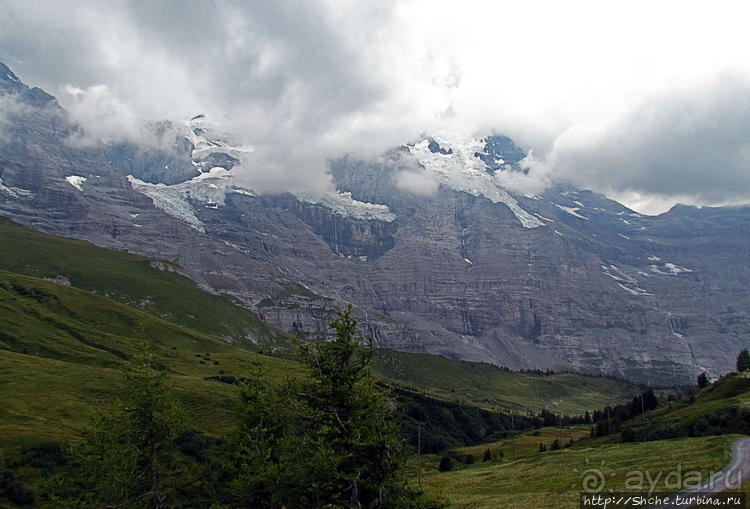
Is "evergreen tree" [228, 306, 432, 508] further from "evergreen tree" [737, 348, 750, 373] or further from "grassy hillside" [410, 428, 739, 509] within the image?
"evergreen tree" [737, 348, 750, 373]

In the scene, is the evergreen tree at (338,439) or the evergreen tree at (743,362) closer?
the evergreen tree at (338,439)

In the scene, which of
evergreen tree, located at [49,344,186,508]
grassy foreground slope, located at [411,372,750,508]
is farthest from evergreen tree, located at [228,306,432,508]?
evergreen tree, located at [49,344,186,508]

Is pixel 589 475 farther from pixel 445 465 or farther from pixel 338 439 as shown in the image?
pixel 445 465

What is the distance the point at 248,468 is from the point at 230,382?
16409cm

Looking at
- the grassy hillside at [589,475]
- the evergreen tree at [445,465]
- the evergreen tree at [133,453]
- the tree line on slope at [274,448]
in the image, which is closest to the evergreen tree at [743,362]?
the evergreen tree at [445,465]

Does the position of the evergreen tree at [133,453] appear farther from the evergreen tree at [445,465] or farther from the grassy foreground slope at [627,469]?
the evergreen tree at [445,465]

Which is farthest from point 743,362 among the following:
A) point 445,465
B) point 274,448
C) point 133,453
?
point 133,453

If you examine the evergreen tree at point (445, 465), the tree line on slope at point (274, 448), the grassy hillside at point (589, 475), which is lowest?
the evergreen tree at point (445, 465)

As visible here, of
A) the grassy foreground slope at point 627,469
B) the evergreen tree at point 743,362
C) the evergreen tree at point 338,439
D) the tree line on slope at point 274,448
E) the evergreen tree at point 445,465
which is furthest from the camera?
the evergreen tree at point 743,362

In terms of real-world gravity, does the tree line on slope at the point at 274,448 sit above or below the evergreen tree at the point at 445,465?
above

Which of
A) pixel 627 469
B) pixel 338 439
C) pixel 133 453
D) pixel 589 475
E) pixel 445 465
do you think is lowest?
pixel 445 465

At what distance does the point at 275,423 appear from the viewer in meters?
43.2

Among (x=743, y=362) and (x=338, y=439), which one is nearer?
(x=338, y=439)

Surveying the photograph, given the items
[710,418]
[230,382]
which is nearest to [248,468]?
[710,418]
